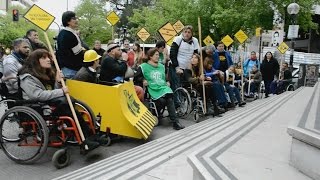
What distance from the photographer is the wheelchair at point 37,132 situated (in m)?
4.54

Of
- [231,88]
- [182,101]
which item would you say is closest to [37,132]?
[182,101]

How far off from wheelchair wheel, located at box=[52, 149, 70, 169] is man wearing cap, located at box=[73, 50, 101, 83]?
1.23 m

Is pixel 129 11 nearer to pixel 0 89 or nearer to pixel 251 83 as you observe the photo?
pixel 251 83

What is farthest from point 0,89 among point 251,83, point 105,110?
point 251,83

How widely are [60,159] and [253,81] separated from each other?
8.95 metres

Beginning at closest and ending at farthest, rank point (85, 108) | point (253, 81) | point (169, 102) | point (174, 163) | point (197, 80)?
point (174, 163) < point (85, 108) < point (169, 102) < point (197, 80) < point (253, 81)

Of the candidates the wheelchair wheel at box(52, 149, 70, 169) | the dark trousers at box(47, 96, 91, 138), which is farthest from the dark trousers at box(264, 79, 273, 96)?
the wheelchair wheel at box(52, 149, 70, 169)

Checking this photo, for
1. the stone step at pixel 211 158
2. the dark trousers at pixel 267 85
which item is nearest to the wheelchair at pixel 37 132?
the stone step at pixel 211 158

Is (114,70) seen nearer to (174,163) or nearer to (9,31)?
(174,163)

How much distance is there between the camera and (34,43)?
22.4 feet

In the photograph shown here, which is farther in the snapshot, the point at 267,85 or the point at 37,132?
the point at 267,85

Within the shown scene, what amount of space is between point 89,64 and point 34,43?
1.91m

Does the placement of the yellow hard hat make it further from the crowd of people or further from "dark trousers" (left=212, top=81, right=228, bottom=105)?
"dark trousers" (left=212, top=81, right=228, bottom=105)

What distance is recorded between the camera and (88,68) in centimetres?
548
